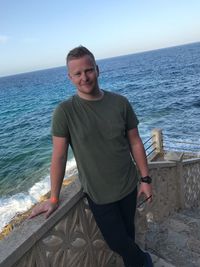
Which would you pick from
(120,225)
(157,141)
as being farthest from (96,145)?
(157,141)

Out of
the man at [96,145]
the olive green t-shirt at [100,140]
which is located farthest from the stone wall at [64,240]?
the olive green t-shirt at [100,140]

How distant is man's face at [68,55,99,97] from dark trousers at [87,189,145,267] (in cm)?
92

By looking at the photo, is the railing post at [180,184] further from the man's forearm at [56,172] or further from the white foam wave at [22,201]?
the white foam wave at [22,201]

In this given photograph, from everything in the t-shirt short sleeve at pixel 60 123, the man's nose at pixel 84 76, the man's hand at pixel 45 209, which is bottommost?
the man's hand at pixel 45 209

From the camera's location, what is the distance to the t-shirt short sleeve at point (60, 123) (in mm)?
2338

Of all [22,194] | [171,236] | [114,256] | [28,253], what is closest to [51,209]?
[28,253]

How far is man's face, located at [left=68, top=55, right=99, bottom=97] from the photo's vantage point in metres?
2.39

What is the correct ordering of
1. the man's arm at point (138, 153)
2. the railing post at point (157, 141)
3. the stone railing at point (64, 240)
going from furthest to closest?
the railing post at point (157, 141)
the man's arm at point (138, 153)
the stone railing at point (64, 240)

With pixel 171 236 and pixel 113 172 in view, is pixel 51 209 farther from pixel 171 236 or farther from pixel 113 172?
pixel 171 236

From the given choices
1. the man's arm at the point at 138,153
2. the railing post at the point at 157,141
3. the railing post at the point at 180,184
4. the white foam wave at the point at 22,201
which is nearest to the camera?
the man's arm at the point at 138,153

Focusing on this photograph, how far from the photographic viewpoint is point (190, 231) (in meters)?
4.99

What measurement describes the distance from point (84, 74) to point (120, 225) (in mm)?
1303

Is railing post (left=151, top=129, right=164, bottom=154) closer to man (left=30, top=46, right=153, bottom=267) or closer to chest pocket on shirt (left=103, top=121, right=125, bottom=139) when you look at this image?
man (left=30, top=46, right=153, bottom=267)

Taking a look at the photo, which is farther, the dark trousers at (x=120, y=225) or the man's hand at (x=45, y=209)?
the dark trousers at (x=120, y=225)
